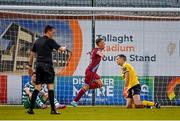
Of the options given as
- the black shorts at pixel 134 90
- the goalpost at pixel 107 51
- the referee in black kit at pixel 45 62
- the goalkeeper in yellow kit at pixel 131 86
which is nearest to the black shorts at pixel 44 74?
the referee in black kit at pixel 45 62

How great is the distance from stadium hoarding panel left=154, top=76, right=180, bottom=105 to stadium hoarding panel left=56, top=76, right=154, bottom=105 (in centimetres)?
17

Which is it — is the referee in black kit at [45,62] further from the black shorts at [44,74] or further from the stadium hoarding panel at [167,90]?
the stadium hoarding panel at [167,90]

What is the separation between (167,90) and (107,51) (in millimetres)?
2083

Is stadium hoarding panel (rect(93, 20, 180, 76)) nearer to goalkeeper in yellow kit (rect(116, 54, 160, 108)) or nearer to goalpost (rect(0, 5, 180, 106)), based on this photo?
goalpost (rect(0, 5, 180, 106))

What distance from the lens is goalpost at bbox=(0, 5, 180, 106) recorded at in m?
19.5

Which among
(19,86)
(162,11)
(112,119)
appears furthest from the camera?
(19,86)

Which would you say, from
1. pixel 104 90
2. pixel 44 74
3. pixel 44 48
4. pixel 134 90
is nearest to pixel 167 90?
pixel 104 90

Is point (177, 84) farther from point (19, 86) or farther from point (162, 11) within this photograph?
point (19, 86)

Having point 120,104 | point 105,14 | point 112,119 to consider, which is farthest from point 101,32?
point 112,119

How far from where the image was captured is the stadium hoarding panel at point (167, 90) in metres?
19.7

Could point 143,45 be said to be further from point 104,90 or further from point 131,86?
point 131,86

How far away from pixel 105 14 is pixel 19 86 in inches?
126

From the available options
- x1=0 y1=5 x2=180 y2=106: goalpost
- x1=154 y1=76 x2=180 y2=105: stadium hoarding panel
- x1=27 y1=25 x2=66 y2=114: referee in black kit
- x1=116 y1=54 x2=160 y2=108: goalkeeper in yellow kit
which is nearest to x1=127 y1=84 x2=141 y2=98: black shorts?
x1=116 y1=54 x2=160 y2=108: goalkeeper in yellow kit

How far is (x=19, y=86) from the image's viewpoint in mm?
19359
